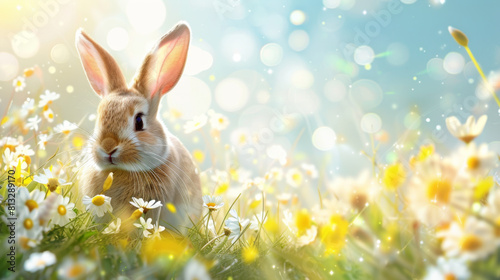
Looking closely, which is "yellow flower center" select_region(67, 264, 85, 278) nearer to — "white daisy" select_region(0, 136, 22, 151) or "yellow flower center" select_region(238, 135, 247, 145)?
"white daisy" select_region(0, 136, 22, 151)

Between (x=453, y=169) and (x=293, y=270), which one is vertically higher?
(x=453, y=169)

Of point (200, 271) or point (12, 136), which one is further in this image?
point (12, 136)

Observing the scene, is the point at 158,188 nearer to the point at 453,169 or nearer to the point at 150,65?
the point at 150,65

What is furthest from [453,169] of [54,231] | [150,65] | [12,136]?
[12,136]

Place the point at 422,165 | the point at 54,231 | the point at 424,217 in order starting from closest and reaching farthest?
the point at 424,217 < the point at 422,165 < the point at 54,231

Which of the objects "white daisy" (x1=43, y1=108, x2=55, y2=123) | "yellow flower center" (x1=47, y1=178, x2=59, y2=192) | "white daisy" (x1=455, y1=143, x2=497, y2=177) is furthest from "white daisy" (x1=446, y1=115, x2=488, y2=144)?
"white daisy" (x1=43, y1=108, x2=55, y2=123)
